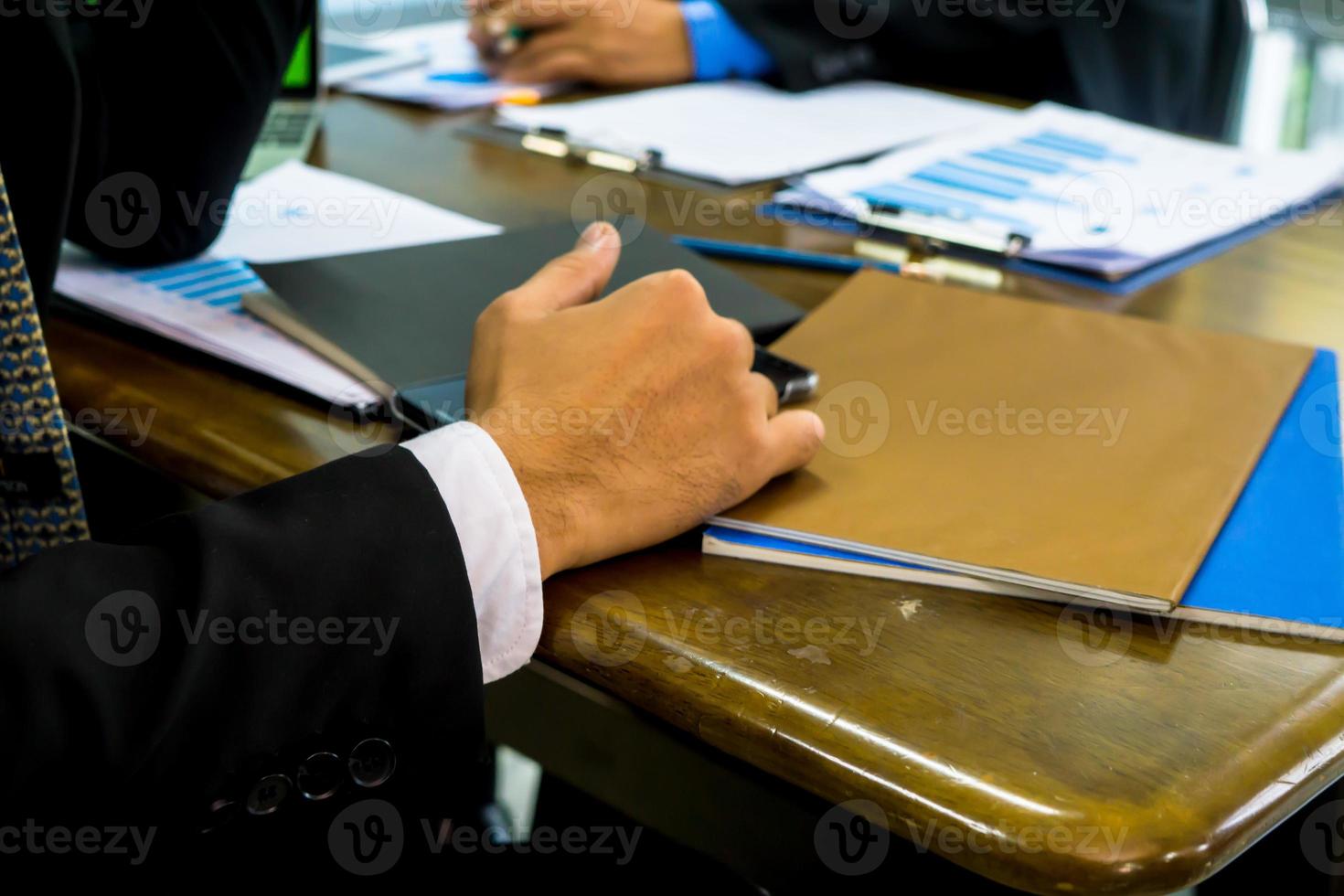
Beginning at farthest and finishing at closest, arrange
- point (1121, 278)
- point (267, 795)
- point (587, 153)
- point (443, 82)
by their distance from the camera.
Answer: point (443, 82) → point (587, 153) → point (1121, 278) → point (267, 795)

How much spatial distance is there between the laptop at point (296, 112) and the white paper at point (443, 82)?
0.69 ft

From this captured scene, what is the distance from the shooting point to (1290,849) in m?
0.84

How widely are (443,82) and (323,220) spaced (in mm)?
514

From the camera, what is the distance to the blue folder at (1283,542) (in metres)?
0.52

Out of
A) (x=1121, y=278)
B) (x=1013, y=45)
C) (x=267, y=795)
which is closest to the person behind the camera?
(x=267, y=795)

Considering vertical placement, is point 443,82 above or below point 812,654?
above

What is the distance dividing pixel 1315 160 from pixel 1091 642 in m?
0.89

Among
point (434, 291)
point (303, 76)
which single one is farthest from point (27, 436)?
point (303, 76)

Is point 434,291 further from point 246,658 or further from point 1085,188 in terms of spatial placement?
point 1085,188

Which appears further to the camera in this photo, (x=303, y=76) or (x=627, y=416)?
(x=303, y=76)

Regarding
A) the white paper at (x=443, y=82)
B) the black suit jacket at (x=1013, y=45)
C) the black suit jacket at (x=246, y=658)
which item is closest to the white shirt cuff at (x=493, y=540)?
the black suit jacket at (x=246, y=658)

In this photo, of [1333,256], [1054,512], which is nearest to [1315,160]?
[1333,256]

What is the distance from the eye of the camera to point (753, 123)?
4.26 feet

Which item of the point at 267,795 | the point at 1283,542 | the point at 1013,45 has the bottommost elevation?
the point at 267,795
